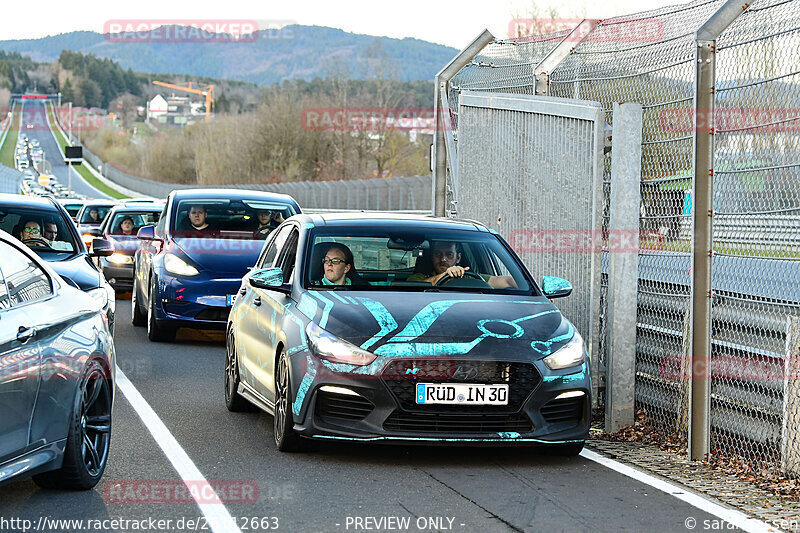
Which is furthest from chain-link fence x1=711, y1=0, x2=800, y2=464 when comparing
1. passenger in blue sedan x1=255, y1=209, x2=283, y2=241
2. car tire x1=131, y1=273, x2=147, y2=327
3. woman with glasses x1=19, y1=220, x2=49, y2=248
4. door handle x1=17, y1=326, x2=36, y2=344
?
car tire x1=131, y1=273, x2=147, y2=327

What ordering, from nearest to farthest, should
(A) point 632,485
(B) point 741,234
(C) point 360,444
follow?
(A) point 632,485 < (B) point 741,234 < (C) point 360,444

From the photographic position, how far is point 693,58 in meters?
8.12

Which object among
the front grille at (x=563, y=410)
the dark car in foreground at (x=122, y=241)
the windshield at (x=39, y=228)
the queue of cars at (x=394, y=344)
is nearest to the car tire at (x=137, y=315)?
the windshield at (x=39, y=228)

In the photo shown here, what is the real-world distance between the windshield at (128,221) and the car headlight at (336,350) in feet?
51.8

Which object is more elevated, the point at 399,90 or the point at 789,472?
the point at 399,90

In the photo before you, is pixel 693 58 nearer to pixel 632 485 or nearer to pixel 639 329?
pixel 639 329

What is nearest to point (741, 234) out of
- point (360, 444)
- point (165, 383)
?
point (360, 444)

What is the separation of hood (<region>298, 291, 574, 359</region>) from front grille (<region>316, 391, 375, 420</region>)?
30 cm

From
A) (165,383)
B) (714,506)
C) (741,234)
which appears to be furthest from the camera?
(165,383)

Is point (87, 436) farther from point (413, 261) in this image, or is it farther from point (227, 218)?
point (227, 218)

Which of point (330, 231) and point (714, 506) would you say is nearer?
point (714, 506)

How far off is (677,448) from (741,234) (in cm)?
155

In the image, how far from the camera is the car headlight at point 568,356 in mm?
7738

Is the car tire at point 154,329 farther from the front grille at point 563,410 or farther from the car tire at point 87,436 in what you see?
the front grille at point 563,410
